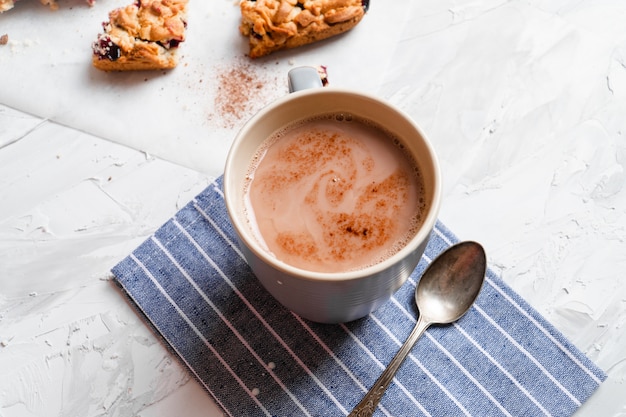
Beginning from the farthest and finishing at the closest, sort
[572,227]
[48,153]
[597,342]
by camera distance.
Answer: [48,153], [572,227], [597,342]

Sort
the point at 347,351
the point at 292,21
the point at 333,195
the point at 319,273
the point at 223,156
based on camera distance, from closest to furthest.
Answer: the point at 319,273 < the point at 333,195 < the point at 347,351 < the point at 223,156 < the point at 292,21

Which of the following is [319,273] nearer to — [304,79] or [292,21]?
[304,79]

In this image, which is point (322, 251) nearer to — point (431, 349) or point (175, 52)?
point (431, 349)

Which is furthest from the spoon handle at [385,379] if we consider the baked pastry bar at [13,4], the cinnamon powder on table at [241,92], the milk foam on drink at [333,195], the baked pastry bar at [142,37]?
the baked pastry bar at [13,4]

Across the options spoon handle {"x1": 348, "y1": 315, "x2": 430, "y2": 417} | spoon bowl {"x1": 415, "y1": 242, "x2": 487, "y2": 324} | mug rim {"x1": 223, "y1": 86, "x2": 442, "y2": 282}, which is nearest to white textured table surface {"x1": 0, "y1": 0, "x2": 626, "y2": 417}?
spoon bowl {"x1": 415, "y1": 242, "x2": 487, "y2": 324}

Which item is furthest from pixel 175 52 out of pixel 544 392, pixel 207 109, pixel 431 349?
pixel 544 392

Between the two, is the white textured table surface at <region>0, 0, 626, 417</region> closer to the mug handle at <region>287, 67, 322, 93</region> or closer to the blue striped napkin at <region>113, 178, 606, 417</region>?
the blue striped napkin at <region>113, 178, 606, 417</region>

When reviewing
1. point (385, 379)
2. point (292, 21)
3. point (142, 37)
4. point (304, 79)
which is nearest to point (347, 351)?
point (385, 379)
